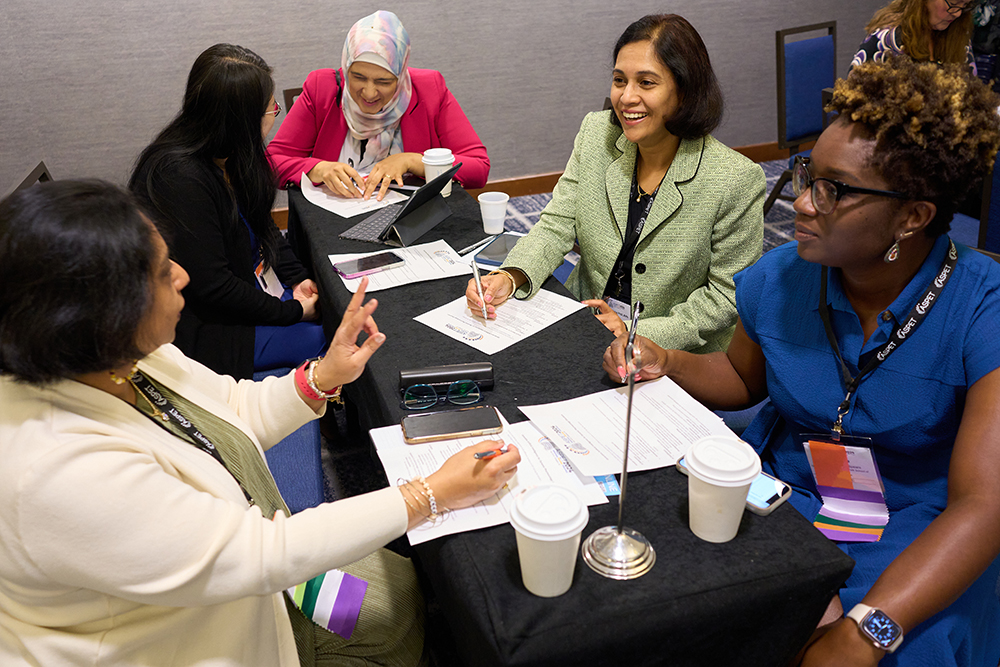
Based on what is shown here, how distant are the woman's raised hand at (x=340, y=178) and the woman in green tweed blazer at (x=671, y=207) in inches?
32.4

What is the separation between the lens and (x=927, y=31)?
3.43 m

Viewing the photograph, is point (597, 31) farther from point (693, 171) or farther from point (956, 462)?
point (956, 462)

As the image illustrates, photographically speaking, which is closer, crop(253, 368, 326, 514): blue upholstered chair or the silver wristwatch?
the silver wristwatch

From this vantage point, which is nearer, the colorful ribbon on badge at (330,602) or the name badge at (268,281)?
the colorful ribbon on badge at (330,602)

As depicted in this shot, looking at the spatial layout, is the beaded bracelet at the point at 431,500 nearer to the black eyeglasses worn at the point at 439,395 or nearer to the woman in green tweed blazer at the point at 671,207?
the black eyeglasses worn at the point at 439,395

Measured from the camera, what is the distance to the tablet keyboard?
2.23 m

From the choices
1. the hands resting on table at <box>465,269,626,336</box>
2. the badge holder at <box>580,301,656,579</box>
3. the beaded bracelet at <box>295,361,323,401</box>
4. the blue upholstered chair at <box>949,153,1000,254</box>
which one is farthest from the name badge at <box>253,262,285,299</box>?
the blue upholstered chair at <box>949,153,1000,254</box>

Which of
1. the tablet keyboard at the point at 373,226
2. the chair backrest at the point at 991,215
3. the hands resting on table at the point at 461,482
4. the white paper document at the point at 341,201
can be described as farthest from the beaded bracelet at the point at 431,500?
the chair backrest at the point at 991,215

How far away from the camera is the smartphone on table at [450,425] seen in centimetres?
128

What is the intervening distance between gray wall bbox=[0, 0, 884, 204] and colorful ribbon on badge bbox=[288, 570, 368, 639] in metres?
3.46

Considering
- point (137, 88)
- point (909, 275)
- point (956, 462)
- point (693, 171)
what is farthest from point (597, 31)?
point (956, 462)

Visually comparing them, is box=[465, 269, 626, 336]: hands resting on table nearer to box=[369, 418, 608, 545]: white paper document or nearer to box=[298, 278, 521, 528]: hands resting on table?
box=[369, 418, 608, 545]: white paper document

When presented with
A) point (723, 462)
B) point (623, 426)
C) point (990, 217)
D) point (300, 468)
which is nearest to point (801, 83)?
point (990, 217)

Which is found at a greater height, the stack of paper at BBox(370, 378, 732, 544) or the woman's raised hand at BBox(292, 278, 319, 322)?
the stack of paper at BBox(370, 378, 732, 544)
